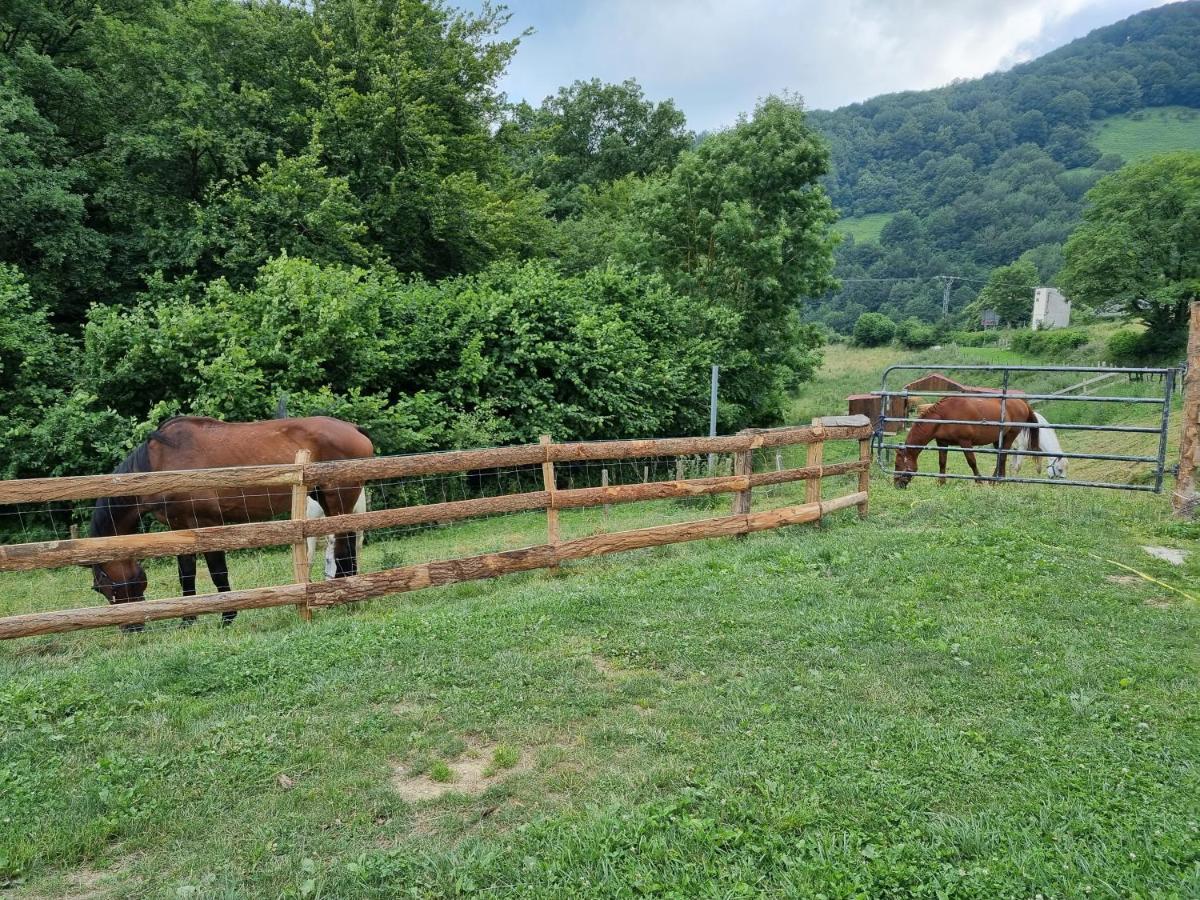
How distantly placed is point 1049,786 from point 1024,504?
5.62 m

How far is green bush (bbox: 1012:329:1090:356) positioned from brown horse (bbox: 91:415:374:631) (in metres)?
39.1

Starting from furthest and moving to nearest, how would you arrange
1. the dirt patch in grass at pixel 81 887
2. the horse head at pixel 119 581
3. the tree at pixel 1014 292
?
the tree at pixel 1014 292
the horse head at pixel 119 581
the dirt patch in grass at pixel 81 887

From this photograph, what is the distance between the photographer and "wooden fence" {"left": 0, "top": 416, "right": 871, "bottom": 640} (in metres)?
4.32

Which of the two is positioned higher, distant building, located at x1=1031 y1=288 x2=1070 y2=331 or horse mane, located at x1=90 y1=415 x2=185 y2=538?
distant building, located at x1=1031 y1=288 x2=1070 y2=331

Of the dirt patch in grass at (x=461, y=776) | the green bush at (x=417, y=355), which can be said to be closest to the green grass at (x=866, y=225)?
the green bush at (x=417, y=355)

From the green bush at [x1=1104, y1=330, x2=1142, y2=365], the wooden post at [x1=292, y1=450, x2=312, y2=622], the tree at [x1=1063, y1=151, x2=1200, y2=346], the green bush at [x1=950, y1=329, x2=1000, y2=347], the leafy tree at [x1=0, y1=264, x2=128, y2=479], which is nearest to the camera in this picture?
the wooden post at [x1=292, y1=450, x2=312, y2=622]

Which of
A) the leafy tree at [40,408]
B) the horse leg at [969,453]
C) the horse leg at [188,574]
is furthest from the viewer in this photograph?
the horse leg at [969,453]

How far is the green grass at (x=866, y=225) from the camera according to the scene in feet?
274

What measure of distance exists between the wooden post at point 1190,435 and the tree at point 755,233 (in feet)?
39.5

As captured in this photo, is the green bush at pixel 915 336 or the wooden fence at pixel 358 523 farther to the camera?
the green bush at pixel 915 336

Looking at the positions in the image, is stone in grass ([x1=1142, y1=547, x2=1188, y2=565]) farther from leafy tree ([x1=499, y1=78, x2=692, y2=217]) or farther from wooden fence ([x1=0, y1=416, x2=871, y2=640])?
leafy tree ([x1=499, y1=78, x2=692, y2=217])

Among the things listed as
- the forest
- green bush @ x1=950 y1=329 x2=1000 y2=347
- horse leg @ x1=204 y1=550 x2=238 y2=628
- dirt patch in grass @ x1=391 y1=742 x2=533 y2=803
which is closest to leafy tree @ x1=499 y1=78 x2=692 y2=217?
the forest

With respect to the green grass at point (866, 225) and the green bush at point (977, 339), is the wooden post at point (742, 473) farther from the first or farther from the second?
the green grass at point (866, 225)

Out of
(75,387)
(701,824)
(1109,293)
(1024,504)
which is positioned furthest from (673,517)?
(1109,293)
